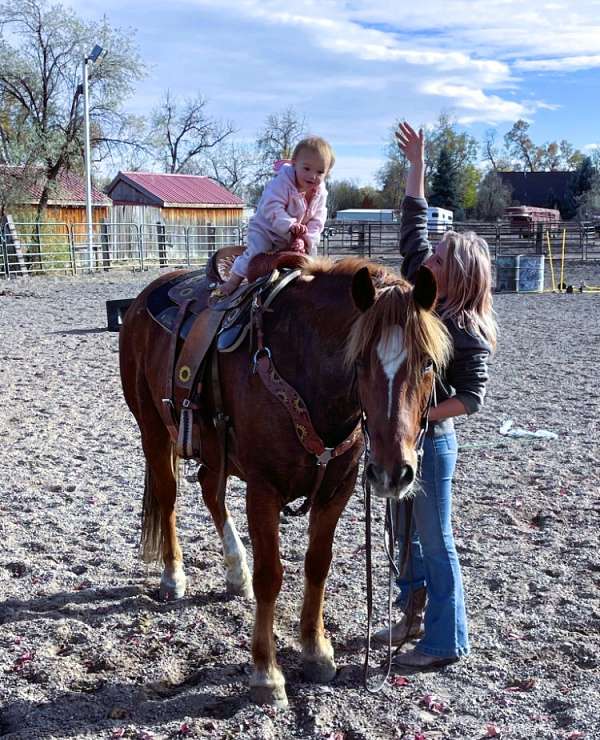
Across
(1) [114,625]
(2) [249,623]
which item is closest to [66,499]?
(1) [114,625]

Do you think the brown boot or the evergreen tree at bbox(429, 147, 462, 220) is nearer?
the brown boot

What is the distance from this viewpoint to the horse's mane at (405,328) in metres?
2.43

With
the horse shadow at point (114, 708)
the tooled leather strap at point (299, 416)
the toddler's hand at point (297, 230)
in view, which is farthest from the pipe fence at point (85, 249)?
the horse shadow at point (114, 708)

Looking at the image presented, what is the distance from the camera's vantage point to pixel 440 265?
3020mm

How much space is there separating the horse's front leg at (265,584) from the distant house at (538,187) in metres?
69.8

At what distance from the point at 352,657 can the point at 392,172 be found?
6513 centimetres

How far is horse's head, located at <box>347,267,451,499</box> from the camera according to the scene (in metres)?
2.36

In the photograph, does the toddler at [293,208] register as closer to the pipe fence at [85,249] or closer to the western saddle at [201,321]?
the western saddle at [201,321]

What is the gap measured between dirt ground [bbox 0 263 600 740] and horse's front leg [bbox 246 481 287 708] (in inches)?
3.1

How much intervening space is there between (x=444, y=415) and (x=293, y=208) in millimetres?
1184

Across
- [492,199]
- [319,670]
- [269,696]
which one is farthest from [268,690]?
[492,199]

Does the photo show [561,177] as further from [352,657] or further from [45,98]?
[352,657]

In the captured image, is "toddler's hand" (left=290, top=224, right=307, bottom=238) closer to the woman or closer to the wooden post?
the woman

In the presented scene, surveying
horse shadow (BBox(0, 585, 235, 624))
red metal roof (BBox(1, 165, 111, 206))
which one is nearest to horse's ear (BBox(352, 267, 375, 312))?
horse shadow (BBox(0, 585, 235, 624))
